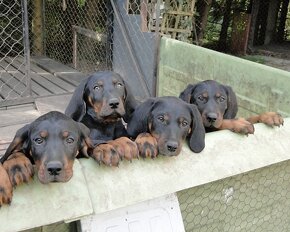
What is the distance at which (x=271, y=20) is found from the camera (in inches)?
597

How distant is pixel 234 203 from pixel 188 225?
295 millimetres

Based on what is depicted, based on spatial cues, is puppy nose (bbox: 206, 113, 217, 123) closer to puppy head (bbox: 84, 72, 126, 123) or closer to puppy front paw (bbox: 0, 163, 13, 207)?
puppy head (bbox: 84, 72, 126, 123)

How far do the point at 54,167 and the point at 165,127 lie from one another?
31.7 inches

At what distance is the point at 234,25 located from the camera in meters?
13.8

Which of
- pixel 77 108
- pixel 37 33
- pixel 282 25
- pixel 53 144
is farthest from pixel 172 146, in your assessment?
pixel 282 25

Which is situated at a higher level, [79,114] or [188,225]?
[79,114]

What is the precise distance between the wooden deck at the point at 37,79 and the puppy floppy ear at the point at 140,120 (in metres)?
3.31

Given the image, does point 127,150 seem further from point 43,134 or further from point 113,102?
point 113,102

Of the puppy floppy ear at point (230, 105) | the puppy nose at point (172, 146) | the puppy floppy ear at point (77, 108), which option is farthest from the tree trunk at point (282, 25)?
the puppy nose at point (172, 146)

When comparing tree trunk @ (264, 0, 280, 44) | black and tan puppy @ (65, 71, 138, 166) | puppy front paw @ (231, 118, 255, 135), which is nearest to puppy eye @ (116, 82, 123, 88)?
black and tan puppy @ (65, 71, 138, 166)

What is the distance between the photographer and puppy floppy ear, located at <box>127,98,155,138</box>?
2.52m

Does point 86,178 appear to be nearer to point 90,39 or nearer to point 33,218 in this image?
point 33,218

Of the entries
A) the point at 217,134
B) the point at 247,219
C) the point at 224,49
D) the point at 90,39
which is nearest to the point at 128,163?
the point at 217,134

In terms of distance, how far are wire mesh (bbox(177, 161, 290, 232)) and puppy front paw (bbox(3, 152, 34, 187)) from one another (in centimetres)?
80
